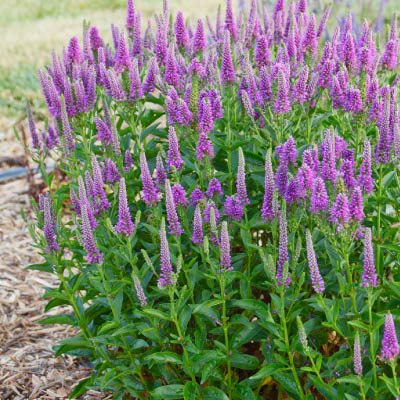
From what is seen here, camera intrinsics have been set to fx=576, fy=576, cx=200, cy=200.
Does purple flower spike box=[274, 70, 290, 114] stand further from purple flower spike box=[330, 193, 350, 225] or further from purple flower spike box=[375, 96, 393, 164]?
purple flower spike box=[330, 193, 350, 225]

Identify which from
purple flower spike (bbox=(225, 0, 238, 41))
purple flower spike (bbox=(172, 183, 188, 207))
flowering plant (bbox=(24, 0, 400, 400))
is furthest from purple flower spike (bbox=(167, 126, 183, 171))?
purple flower spike (bbox=(225, 0, 238, 41))

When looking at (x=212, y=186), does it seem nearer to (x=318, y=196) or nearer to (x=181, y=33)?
(x=318, y=196)

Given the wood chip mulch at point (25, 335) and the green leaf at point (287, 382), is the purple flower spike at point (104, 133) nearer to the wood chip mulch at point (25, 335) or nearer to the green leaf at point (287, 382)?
the wood chip mulch at point (25, 335)

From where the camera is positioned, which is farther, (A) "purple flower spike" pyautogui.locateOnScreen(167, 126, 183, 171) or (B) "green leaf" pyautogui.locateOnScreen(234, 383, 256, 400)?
(B) "green leaf" pyautogui.locateOnScreen(234, 383, 256, 400)

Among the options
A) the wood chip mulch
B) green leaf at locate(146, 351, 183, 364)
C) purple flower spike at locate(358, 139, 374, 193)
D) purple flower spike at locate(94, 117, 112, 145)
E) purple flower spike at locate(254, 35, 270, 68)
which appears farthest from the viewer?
the wood chip mulch

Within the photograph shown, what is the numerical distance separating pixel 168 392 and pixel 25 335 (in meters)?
2.56

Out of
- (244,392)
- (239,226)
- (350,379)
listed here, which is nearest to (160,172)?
(239,226)

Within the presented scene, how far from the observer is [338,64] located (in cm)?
348

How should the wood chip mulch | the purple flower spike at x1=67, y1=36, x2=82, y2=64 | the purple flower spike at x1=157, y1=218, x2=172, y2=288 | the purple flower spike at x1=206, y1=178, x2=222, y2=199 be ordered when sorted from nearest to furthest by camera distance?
the purple flower spike at x1=157, y1=218, x2=172, y2=288, the purple flower spike at x1=206, y1=178, x2=222, y2=199, the purple flower spike at x1=67, y1=36, x2=82, y2=64, the wood chip mulch

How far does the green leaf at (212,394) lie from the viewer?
9.31 feet

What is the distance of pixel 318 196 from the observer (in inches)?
92.6

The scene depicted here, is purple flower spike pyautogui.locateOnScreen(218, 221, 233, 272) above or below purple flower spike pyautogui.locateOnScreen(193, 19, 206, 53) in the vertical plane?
below

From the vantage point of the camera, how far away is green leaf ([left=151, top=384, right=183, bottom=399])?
2.85 meters

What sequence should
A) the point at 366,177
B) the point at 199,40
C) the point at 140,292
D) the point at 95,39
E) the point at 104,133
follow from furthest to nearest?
the point at 95,39, the point at 199,40, the point at 104,133, the point at 140,292, the point at 366,177
